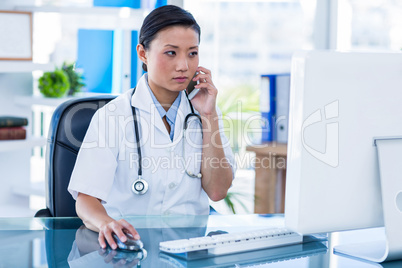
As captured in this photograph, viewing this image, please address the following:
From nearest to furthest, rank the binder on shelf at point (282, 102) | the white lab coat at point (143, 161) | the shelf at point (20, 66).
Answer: the white lab coat at point (143, 161) < the shelf at point (20, 66) < the binder on shelf at point (282, 102)

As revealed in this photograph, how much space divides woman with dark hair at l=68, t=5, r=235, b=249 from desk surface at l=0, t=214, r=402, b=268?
0.22 m

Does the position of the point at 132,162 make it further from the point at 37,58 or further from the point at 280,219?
the point at 37,58

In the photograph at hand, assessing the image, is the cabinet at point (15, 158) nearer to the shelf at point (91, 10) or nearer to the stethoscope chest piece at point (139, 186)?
the shelf at point (91, 10)

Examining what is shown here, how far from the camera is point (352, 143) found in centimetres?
117

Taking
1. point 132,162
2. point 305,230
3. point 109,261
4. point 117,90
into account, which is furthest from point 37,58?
point 305,230

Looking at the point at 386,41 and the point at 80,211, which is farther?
the point at 386,41

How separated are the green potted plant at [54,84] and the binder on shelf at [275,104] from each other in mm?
1134

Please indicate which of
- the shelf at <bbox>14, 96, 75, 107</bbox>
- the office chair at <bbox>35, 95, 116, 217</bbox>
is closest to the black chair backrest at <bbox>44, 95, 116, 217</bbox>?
the office chair at <bbox>35, 95, 116, 217</bbox>

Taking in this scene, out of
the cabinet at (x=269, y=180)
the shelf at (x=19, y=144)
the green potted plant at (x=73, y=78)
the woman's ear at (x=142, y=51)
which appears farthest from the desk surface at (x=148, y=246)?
the green potted plant at (x=73, y=78)

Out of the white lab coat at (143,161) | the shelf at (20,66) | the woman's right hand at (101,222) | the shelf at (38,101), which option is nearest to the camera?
the woman's right hand at (101,222)

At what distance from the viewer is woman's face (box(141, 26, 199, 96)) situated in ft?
6.08

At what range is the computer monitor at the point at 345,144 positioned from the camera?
3.66 feet

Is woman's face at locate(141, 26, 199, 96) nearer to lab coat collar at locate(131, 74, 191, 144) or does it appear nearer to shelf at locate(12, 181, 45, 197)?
lab coat collar at locate(131, 74, 191, 144)

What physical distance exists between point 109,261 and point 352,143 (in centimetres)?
57
